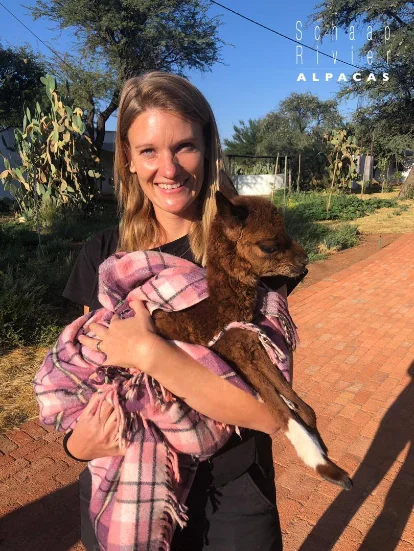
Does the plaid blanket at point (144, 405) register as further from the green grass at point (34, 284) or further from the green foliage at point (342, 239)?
the green foliage at point (342, 239)

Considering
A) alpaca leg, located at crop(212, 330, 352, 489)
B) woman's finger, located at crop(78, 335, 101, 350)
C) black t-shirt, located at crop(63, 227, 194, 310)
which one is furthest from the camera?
black t-shirt, located at crop(63, 227, 194, 310)

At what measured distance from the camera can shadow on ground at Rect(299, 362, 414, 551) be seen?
3.18m

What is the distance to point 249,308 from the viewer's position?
1693mm

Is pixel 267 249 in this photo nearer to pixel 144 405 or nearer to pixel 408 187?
pixel 144 405

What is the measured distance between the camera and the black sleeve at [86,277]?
1960 mm

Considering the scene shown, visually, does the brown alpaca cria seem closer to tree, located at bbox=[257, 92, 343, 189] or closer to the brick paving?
the brick paving

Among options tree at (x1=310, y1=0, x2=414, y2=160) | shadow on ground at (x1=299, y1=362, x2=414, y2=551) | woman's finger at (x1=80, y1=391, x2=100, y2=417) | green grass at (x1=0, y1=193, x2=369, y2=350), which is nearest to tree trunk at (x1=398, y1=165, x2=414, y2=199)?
tree at (x1=310, y1=0, x2=414, y2=160)

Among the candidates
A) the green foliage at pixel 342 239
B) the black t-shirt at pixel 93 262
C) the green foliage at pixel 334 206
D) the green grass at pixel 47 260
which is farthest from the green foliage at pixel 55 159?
the black t-shirt at pixel 93 262

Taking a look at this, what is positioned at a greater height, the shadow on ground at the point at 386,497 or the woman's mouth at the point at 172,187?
the woman's mouth at the point at 172,187

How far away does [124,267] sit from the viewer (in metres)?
1.72

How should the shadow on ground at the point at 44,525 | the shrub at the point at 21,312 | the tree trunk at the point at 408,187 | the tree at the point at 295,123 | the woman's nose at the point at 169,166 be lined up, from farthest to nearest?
the tree at the point at 295,123, the tree trunk at the point at 408,187, the shrub at the point at 21,312, the shadow on ground at the point at 44,525, the woman's nose at the point at 169,166

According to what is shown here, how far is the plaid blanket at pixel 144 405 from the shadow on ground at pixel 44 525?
1.79 metres

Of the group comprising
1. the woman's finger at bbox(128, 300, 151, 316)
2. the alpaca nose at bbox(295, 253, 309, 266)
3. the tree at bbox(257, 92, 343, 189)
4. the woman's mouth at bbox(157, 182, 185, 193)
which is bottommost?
the woman's finger at bbox(128, 300, 151, 316)

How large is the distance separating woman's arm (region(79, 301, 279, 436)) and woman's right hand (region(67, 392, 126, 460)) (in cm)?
17
